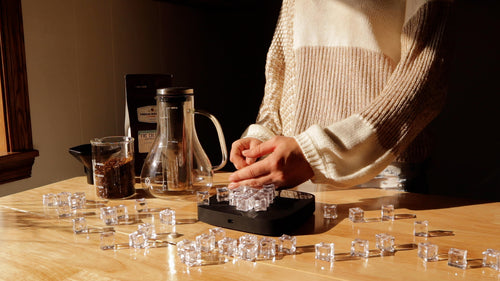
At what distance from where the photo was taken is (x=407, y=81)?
90 centimetres

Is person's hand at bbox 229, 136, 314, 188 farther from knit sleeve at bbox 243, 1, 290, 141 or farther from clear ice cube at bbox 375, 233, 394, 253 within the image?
knit sleeve at bbox 243, 1, 290, 141

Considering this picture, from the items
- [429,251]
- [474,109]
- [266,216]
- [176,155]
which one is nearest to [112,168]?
[176,155]

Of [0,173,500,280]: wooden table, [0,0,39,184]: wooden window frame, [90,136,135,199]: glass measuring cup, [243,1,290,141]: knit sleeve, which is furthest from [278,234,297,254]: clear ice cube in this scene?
[0,0,39,184]: wooden window frame

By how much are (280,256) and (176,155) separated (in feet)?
1.27

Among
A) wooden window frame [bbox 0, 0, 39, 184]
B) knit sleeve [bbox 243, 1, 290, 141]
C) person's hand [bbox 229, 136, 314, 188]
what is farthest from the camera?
wooden window frame [bbox 0, 0, 39, 184]

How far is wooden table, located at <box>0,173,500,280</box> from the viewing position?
1.82ft

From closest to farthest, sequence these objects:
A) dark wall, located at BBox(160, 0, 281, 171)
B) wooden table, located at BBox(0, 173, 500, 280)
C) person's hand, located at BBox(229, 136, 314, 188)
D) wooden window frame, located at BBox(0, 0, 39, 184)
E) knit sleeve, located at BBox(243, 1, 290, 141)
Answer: wooden table, located at BBox(0, 173, 500, 280), person's hand, located at BBox(229, 136, 314, 188), knit sleeve, located at BBox(243, 1, 290, 141), wooden window frame, located at BBox(0, 0, 39, 184), dark wall, located at BBox(160, 0, 281, 171)

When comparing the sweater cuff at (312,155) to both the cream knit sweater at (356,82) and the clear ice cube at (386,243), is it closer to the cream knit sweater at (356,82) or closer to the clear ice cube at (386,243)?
the cream knit sweater at (356,82)

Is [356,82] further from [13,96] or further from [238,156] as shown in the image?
[13,96]

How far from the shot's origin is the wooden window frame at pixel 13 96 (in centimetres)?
168

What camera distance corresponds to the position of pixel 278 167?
2.69 ft

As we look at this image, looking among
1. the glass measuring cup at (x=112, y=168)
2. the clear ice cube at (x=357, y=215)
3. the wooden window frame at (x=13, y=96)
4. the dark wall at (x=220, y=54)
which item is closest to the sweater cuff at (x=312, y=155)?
the clear ice cube at (x=357, y=215)

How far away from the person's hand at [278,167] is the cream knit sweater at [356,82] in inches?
0.8

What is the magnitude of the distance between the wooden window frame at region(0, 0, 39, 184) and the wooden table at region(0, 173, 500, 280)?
3.02 feet
